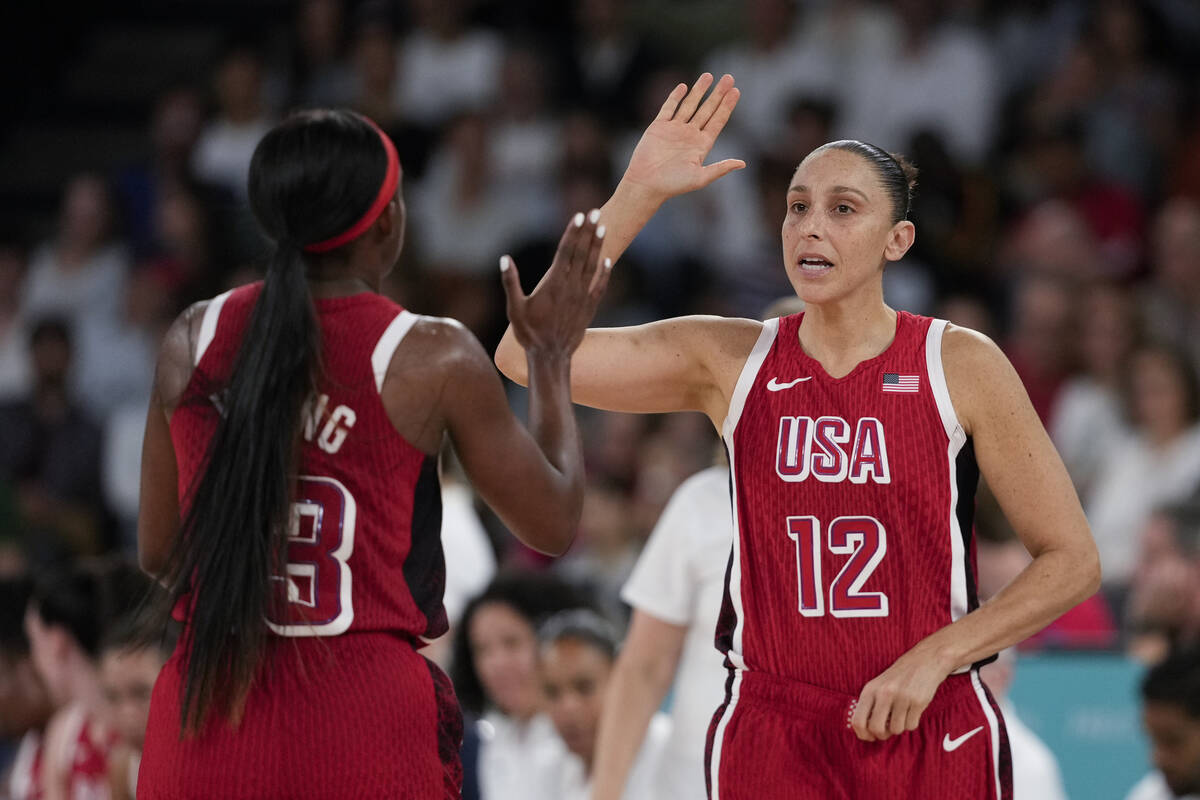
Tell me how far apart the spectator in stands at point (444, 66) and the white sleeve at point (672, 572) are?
6422 millimetres

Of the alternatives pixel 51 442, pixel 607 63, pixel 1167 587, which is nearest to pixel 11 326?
pixel 51 442

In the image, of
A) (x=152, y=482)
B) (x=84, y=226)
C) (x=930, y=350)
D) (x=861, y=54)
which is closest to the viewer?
(x=152, y=482)

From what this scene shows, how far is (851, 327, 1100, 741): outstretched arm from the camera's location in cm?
328

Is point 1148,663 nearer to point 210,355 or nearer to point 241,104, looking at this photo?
point 210,355

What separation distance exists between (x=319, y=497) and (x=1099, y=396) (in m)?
5.92

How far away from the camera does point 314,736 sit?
292 cm

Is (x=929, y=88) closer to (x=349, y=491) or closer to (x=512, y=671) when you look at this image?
(x=512, y=671)

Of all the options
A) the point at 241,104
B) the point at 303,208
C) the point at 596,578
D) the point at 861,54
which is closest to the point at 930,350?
the point at 303,208

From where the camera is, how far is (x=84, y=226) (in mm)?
10828

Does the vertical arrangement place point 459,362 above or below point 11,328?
below

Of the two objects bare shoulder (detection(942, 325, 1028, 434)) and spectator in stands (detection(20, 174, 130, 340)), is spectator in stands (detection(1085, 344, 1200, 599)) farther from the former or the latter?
spectator in stands (detection(20, 174, 130, 340))

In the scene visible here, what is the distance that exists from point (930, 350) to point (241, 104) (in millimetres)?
8062

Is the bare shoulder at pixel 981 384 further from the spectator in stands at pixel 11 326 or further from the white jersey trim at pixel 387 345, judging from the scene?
the spectator in stands at pixel 11 326

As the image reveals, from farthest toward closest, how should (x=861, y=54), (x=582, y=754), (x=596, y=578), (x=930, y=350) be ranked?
(x=861, y=54) → (x=596, y=578) → (x=582, y=754) → (x=930, y=350)
